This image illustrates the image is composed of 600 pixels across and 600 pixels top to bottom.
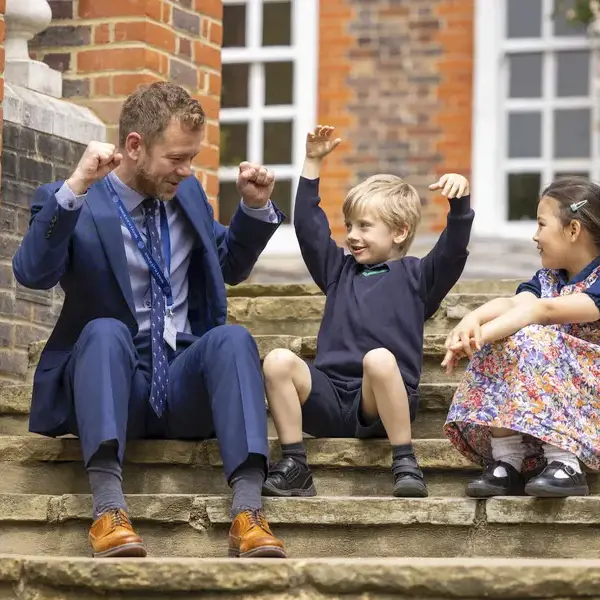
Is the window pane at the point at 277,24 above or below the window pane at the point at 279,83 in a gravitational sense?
above

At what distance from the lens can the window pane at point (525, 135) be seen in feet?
34.4

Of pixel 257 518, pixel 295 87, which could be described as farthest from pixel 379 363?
pixel 295 87

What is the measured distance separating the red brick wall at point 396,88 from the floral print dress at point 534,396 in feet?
19.5

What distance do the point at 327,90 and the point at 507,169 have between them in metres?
1.26

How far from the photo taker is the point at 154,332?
460 centimetres

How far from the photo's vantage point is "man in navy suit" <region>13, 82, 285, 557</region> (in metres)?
4.23

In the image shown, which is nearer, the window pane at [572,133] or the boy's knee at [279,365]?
the boy's knee at [279,365]

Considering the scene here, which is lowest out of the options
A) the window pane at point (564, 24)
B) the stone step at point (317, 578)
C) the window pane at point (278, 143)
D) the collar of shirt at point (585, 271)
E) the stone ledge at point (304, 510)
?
the stone step at point (317, 578)

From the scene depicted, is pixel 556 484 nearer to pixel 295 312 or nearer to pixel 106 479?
pixel 106 479

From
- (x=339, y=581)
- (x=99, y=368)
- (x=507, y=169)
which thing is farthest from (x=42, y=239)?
(x=507, y=169)

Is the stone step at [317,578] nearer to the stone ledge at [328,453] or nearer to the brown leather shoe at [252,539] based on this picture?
the brown leather shoe at [252,539]

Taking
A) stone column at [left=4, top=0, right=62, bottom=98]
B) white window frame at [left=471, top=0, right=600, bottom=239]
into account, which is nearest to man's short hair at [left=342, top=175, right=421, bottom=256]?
stone column at [left=4, top=0, right=62, bottom=98]

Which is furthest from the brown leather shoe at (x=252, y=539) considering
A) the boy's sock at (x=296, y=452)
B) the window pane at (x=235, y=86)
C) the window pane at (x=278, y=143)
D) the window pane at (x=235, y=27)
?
the window pane at (x=235, y=27)

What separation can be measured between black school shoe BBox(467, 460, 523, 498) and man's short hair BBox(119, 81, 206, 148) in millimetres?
1190
